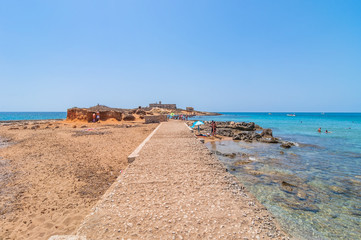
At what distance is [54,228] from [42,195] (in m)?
2.02

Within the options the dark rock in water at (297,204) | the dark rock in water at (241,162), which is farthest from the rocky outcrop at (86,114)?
the dark rock in water at (297,204)

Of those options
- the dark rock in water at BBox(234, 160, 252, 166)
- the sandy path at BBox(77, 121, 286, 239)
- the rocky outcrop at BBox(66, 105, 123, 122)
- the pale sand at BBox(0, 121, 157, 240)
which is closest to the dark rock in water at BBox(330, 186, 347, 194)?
the dark rock in water at BBox(234, 160, 252, 166)

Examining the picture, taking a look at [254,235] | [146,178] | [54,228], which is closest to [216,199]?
[254,235]

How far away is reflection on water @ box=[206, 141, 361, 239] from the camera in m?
5.09

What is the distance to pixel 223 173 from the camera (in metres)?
6.17

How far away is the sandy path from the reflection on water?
6.30 ft

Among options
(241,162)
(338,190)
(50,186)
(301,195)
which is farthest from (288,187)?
(50,186)

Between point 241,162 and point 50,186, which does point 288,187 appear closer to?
point 241,162

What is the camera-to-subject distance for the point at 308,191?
24.0 feet

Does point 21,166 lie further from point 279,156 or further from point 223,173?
point 279,156

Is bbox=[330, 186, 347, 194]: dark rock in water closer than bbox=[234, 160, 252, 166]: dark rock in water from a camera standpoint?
Yes

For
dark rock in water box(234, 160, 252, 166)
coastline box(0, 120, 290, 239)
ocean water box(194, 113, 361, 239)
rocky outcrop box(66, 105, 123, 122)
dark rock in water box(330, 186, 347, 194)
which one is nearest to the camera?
coastline box(0, 120, 290, 239)

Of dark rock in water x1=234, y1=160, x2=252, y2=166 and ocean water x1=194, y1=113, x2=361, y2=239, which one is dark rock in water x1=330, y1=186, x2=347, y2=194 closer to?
ocean water x1=194, y1=113, x2=361, y2=239

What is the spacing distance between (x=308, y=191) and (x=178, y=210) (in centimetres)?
630
